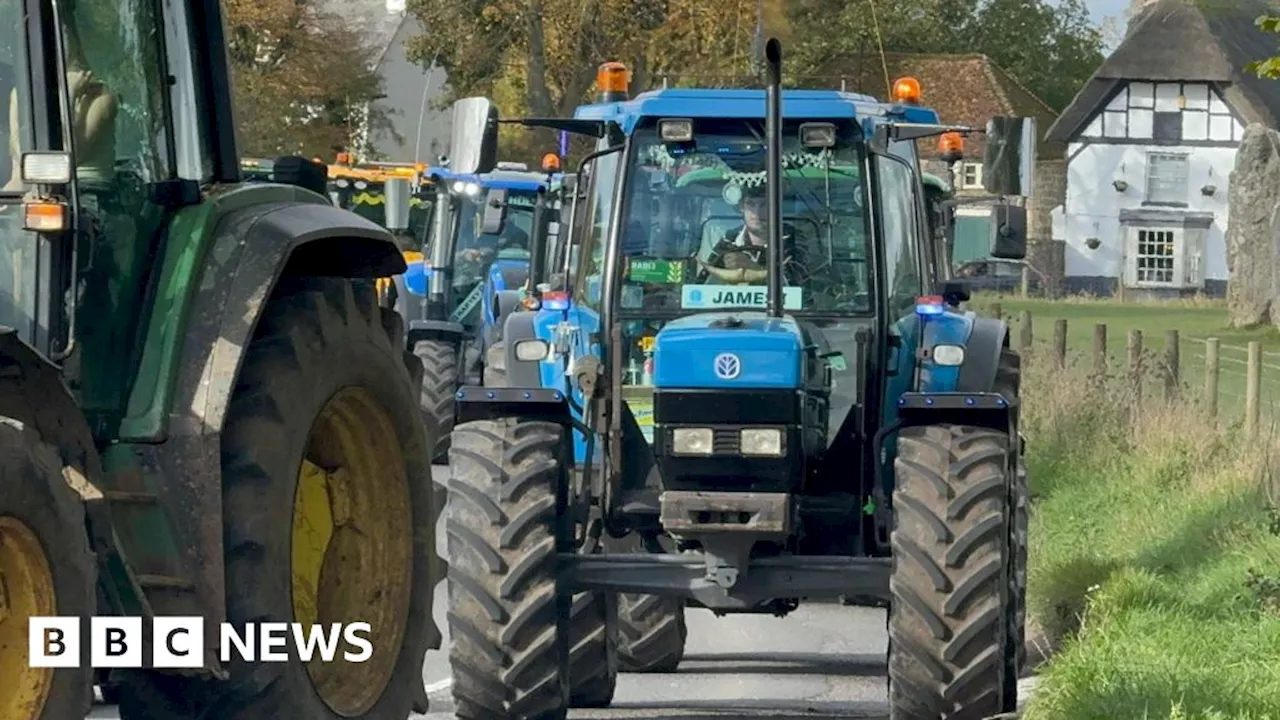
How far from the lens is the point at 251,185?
24.3 ft

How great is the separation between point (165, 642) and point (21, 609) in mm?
721

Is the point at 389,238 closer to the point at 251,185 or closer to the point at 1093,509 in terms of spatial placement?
the point at 251,185

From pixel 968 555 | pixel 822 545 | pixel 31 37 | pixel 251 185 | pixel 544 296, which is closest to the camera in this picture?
pixel 31 37

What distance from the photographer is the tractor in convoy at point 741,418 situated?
9.20 m

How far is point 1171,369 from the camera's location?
66.1 ft

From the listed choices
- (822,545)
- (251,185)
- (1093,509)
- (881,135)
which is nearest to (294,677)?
(251,185)

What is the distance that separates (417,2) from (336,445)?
43675 millimetres

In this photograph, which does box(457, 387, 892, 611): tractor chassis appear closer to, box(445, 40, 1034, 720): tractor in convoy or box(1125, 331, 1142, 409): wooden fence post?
box(445, 40, 1034, 720): tractor in convoy

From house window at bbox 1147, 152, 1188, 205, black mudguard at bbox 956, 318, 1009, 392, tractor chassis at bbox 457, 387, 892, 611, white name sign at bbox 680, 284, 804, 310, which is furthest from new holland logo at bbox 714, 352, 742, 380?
house window at bbox 1147, 152, 1188, 205

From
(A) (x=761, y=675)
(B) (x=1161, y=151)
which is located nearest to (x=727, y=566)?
(A) (x=761, y=675)

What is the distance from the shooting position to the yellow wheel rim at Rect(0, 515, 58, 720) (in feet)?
18.1

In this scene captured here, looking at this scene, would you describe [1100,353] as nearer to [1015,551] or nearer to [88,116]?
[1015,551]

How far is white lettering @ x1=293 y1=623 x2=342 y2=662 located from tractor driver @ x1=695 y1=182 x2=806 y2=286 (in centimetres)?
324

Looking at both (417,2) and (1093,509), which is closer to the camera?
(1093,509)
